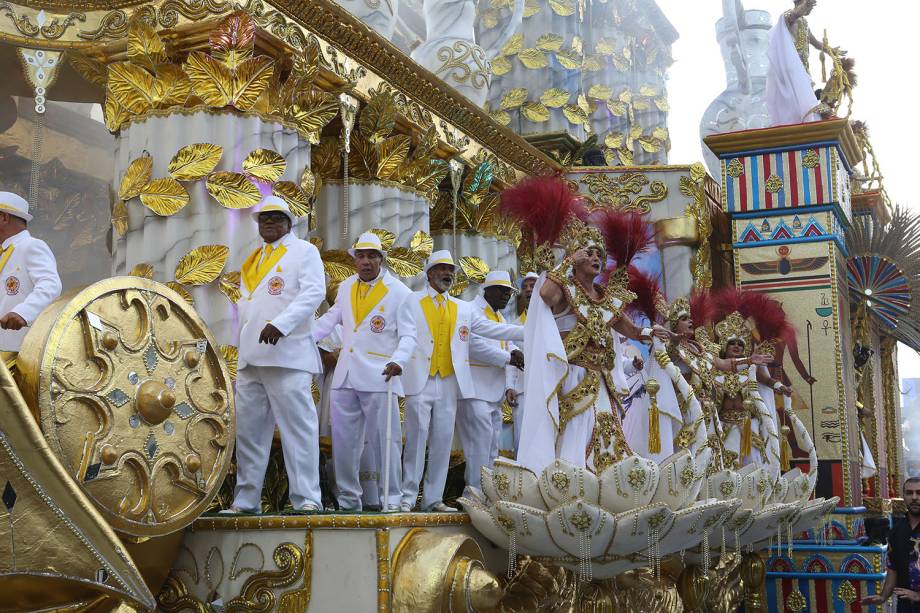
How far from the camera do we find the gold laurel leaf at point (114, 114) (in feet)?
23.6

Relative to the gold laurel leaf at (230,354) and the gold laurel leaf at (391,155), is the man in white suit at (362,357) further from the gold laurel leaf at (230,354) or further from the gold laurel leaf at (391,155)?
the gold laurel leaf at (391,155)

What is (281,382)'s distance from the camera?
19.2 ft

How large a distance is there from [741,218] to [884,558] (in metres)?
3.98

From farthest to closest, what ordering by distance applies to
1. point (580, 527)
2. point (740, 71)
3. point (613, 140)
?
point (740, 71), point (613, 140), point (580, 527)

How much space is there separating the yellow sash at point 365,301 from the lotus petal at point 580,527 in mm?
2041

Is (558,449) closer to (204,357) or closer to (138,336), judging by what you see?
(204,357)

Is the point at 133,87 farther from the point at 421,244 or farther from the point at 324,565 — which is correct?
the point at 324,565

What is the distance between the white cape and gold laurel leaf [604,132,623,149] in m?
4.07

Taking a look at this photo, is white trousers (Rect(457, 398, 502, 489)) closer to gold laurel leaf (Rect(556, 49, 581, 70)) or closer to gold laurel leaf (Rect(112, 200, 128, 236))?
gold laurel leaf (Rect(112, 200, 128, 236))

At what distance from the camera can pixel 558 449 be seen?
228 inches

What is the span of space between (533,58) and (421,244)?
6.08 metres

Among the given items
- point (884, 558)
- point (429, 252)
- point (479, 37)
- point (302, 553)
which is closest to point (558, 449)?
point (302, 553)

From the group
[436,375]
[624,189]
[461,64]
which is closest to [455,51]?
[461,64]

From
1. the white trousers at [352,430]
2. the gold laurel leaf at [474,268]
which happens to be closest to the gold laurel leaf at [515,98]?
the gold laurel leaf at [474,268]
